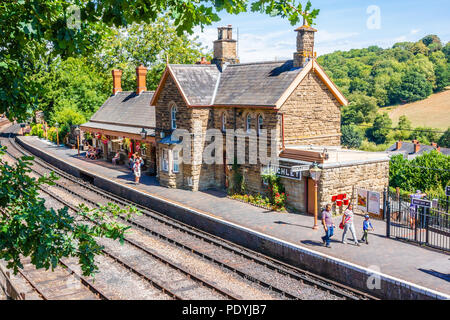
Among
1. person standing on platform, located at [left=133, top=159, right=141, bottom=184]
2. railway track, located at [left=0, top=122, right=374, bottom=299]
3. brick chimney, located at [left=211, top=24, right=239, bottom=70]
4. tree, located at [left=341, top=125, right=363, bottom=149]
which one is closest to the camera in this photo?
railway track, located at [left=0, top=122, right=374, bottom=299]

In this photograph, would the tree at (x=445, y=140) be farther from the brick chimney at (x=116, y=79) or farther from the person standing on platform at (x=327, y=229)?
the person standing on platform at (x=327, y=229)

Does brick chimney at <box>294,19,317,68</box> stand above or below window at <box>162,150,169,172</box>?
above

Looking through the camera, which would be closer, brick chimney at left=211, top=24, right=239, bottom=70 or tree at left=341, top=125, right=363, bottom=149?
brick chimney at left=211, top=24, right=239, bottom=70

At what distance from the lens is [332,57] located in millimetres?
125938

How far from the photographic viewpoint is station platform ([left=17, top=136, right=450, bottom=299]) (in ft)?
43.4

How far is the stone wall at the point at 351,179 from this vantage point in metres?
19.9

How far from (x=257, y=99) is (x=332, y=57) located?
108 meters

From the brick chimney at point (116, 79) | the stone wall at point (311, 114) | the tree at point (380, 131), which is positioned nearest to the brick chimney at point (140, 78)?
the brick chimney at point (116, 79)

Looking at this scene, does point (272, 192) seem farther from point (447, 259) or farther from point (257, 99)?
point (447, 259)

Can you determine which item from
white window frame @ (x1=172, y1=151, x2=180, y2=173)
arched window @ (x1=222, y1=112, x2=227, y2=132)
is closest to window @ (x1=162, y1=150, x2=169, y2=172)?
white window frame @ (x1=172, y1=151, x2=180, y2=173)

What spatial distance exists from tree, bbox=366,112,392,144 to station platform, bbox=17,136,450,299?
69205 mm

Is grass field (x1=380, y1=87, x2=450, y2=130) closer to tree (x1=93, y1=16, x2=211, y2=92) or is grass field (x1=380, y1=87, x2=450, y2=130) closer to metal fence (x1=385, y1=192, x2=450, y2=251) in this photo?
tree (x1=93, y1=16, x2=211, y2=92)

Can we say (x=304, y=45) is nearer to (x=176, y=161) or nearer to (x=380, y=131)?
(x=176, y=161)
